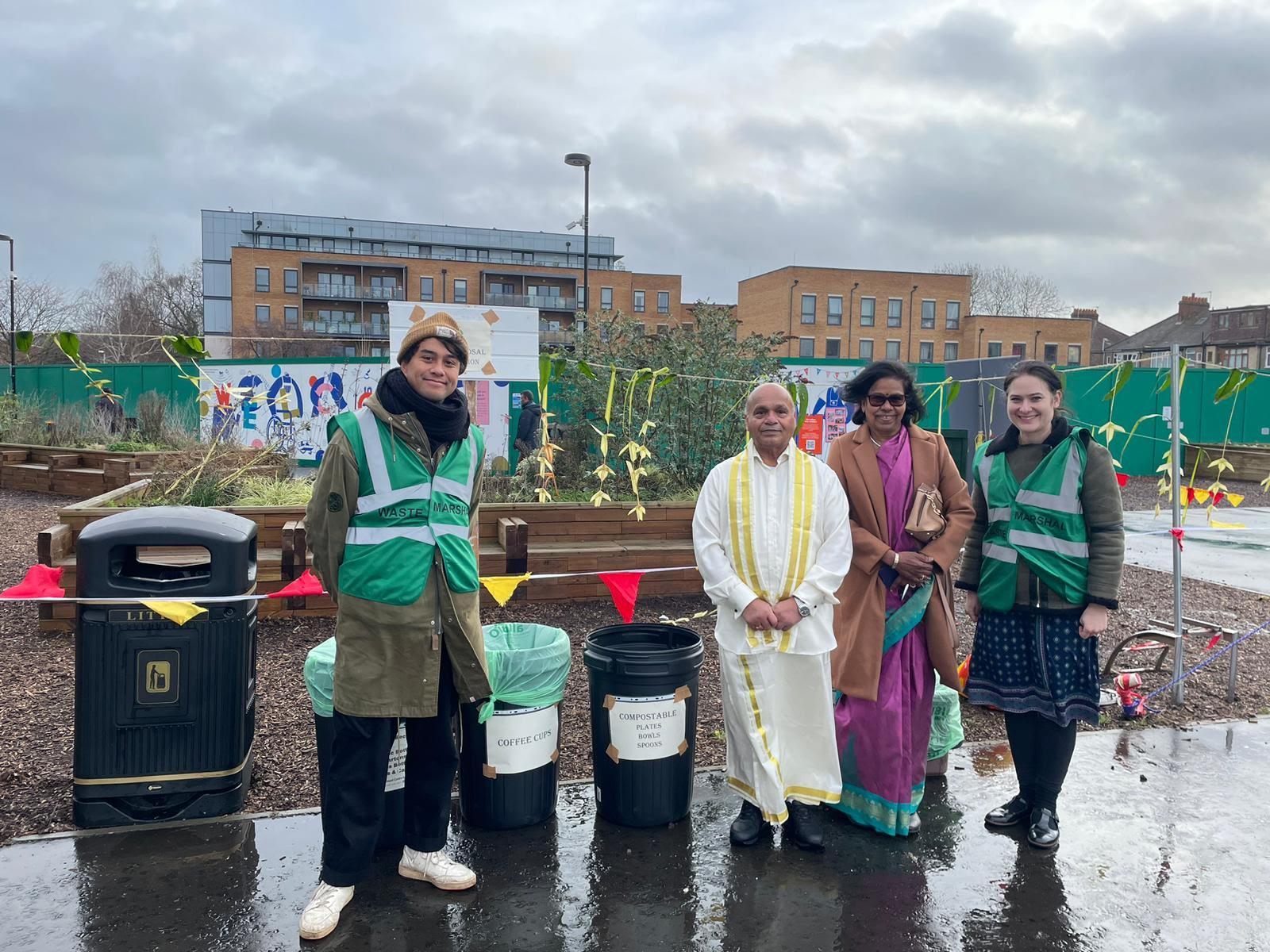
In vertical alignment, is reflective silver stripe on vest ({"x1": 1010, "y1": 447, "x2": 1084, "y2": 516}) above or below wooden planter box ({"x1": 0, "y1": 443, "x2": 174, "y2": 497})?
above

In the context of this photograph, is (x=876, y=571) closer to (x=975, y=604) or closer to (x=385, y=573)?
(x=975, y=604)

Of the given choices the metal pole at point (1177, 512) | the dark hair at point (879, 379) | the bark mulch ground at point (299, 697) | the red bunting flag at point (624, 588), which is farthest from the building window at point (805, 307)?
the dark hair at point (879, 379)

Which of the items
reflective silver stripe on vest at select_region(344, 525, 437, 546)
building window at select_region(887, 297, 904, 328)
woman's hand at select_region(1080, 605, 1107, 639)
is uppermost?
building window at select_region(887, 297, 904, 328)

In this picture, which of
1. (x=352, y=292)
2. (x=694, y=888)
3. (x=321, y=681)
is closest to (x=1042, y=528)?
(x=694, y=888)

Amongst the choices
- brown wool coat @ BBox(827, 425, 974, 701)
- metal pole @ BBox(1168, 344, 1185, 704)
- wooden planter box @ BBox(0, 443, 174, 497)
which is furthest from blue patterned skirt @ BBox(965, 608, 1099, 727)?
wooden planter box @ BBox(0, 443, 174, 497)

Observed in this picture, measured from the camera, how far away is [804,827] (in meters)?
3.47

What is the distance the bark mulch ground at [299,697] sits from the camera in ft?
12.9

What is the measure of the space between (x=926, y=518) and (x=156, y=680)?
3.24 metres

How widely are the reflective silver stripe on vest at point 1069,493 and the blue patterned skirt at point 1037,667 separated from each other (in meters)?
0.45

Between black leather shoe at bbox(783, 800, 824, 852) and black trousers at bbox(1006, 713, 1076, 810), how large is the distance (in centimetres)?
93

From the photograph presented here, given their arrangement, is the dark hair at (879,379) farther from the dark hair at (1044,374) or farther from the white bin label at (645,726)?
the white bin label at (645,726)

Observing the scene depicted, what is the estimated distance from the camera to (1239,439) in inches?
916

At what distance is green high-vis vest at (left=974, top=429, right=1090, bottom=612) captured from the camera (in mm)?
3471

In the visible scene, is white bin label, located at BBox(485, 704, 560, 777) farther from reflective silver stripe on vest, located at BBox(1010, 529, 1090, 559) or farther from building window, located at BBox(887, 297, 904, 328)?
building window, located at BBox(887, 297, 904, 328)
